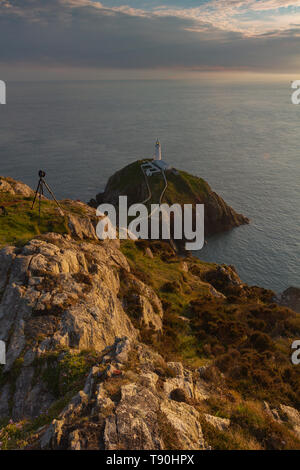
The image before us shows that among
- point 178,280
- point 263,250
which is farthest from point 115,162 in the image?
point 178,280

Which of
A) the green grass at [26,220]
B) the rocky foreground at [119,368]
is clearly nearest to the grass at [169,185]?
the green grass at [26,220]

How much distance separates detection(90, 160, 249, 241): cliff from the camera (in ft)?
281

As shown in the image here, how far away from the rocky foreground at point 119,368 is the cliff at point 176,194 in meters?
56.9

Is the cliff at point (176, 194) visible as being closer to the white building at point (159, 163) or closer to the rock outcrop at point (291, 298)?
the white building at point (159, 163)

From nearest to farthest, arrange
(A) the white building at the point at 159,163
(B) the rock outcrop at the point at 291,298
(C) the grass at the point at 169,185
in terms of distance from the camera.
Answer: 1. (B) the rock outcrop at the point at 291,298
2. (C) the grass at the point at 169,185
3. (A) the white building at the point at 159,163

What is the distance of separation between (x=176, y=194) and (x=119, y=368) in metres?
80.8

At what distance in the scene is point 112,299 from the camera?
818 inches

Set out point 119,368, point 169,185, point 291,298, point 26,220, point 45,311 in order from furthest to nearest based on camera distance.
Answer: point 169,185, point 291,298, point 26,220, point 45,311, point 119,368

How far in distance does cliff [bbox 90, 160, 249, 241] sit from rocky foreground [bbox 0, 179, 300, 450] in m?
56.9

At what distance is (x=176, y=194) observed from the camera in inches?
3536

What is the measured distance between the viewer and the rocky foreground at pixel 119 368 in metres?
9.56

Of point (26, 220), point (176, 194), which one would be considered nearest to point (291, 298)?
point (26, 220)

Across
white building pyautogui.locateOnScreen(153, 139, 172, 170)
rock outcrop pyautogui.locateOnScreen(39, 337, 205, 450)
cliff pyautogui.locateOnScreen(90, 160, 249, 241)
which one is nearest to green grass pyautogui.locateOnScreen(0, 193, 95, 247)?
rock outcrop pyautogui.locateOnScreen(39, 337, 205, 450)

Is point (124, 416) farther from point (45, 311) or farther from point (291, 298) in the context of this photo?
point (291, 298)
